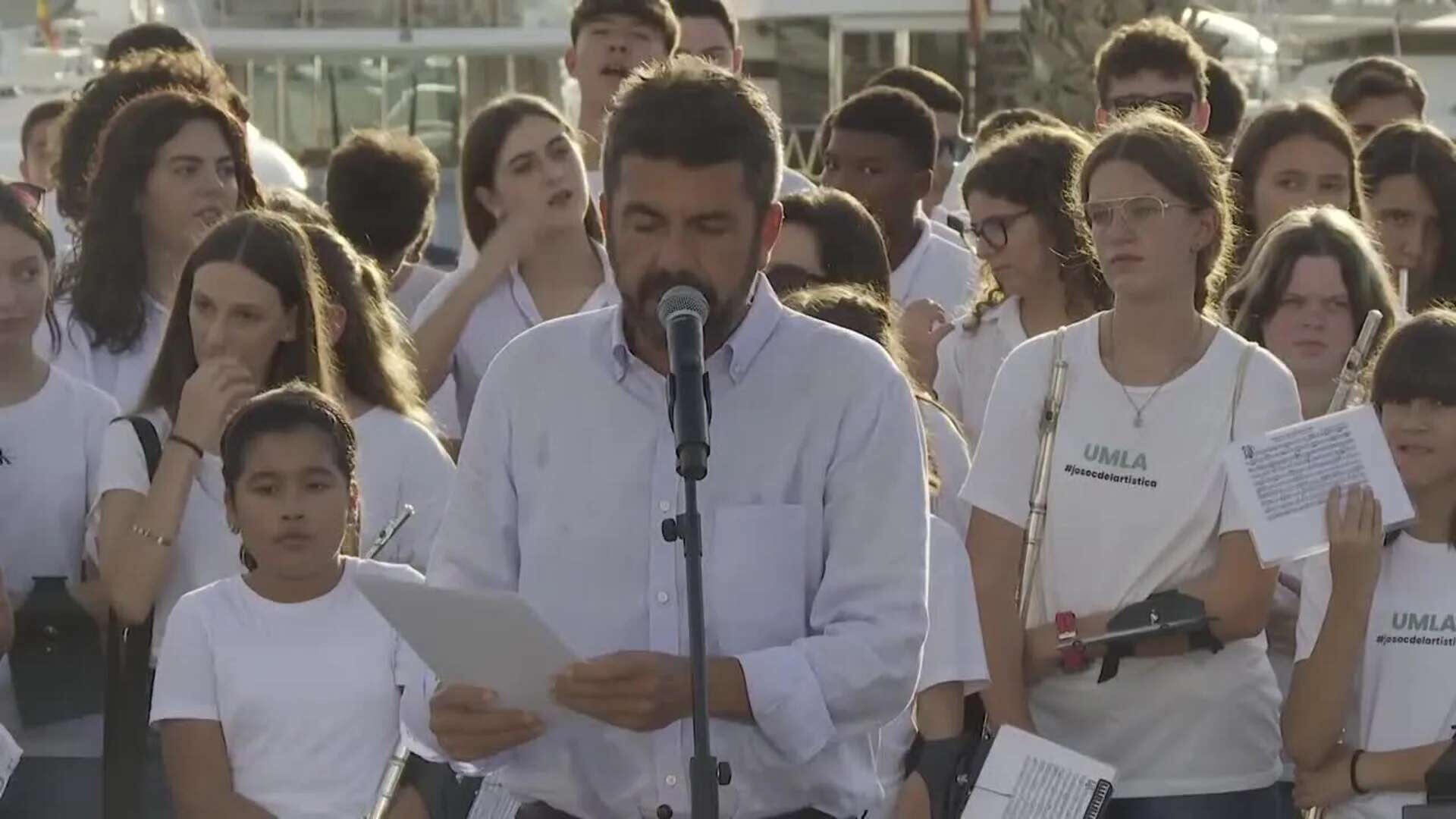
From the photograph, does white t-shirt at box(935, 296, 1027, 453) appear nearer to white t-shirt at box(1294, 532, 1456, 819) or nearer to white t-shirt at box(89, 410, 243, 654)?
white t-shirt at box(1294, 532, 1456, 819)

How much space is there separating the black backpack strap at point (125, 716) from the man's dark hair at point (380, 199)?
2498mm

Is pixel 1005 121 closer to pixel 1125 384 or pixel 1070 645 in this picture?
pixel 1125 384

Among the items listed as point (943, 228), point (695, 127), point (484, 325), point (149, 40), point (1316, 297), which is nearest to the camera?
point (695, 127)

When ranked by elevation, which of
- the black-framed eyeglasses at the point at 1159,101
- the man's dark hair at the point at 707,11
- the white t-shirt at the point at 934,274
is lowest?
the white t-shirt at the point at 934,274

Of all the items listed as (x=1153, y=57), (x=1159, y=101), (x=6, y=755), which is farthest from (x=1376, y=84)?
(x=6, y=755)

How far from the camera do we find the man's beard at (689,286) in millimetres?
3975

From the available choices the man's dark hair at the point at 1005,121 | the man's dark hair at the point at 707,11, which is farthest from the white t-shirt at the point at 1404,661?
the man's dark hair at the point at 707,11

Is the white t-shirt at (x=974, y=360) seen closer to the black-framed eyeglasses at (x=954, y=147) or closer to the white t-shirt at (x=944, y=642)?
the white t-shirt at (x=944, y=642)

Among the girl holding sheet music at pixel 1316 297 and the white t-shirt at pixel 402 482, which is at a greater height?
the girl holding sheet music at pixel 1316 297

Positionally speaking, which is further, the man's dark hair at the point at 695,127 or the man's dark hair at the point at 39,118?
the man's dark hair at the point at 39,118

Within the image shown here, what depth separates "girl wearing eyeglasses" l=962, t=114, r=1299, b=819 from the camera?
5.67m

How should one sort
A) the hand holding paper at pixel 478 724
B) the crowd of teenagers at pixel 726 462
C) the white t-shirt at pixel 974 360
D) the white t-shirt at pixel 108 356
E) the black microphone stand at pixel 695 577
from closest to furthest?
the black microphone stand at pixel 695 577 → the hand holding paper at pixel 478 724 → the crowd of teenagers at pixel 726 462 → the white t-shirt at pixel 108 356 → the white t-shirt at pixel 974 360

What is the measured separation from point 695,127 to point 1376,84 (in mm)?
6218

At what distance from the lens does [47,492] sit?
6.34 meters
